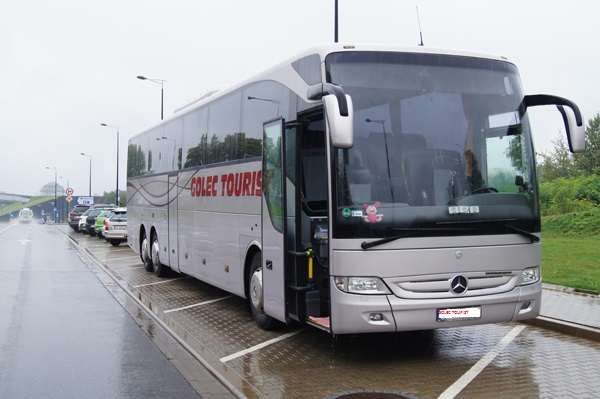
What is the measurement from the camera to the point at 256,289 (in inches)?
361

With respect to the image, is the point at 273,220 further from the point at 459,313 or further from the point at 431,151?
the point at 459,313

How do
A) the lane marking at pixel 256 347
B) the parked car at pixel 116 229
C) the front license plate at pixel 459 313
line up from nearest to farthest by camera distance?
1. the front license plate at pixel 459 313
2. the lane marking at pixel 256 347
3. the parked car at pixel 116 229

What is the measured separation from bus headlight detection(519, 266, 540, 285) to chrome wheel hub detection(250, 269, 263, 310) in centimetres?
339

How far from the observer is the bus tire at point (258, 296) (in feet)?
29.7

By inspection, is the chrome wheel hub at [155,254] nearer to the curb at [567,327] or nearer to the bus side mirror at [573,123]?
the curb at [567,327]

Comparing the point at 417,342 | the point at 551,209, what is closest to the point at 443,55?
the point at 417,342

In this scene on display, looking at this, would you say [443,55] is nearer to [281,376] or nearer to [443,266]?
[443,266]

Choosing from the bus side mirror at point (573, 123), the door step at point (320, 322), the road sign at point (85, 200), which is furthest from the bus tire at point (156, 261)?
the road sign at point (85, 200)

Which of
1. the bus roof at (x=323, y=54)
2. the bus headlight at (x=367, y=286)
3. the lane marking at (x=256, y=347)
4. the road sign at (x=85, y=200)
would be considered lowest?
the lane marking at (x=256, y=347)

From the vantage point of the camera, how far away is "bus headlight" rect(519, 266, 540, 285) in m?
7.33

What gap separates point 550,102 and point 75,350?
6.31 metres

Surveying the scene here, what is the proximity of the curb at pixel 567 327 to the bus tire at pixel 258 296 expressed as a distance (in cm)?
361

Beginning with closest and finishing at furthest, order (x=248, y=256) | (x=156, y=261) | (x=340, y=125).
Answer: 1. (x=340, y=125)
2. (x=248, y=256)
3. (x=156, y=261)

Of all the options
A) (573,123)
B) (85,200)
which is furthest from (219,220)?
(85,200)
